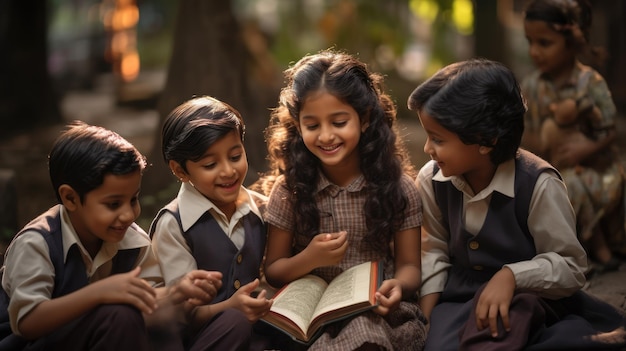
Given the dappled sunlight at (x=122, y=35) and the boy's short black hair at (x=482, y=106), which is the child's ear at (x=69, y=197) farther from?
the dappled sunlight at (x=122, y=35)

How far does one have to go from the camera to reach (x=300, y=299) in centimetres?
308

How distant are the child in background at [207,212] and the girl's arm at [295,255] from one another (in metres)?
0.10

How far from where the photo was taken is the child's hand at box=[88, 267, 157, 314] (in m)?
2.71

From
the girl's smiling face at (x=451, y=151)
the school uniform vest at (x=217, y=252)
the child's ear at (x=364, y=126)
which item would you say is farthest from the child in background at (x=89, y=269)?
the girl's smiling face at (x=451, y=151)

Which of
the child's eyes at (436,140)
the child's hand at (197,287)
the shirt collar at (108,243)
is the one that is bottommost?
the child's hand at (197,287)

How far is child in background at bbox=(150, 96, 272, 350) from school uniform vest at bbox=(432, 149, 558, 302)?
803mm

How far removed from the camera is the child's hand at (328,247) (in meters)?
3.13

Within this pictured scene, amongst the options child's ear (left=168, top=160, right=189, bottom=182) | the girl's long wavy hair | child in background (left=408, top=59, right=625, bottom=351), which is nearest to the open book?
the girl's long wavy hair

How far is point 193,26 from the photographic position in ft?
18.0

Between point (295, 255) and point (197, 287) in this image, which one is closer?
point (197, 287)

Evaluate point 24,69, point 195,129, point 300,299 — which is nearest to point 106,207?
point 195,129

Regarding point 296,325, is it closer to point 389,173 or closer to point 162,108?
point 389,173

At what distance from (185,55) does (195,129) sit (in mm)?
2518

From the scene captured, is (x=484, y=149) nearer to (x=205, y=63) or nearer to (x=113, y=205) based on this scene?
(x=113, y=205)
